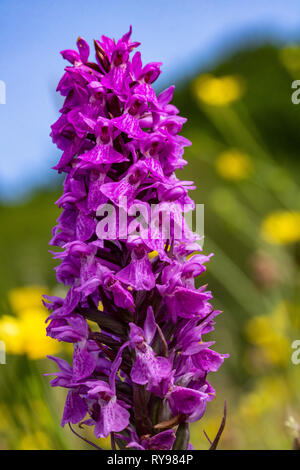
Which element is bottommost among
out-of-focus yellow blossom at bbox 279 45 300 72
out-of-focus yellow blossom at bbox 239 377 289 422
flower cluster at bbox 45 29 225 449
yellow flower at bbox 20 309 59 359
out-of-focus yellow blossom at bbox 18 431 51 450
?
out-of-focus yellow blossom at bbox 239 377 289 422

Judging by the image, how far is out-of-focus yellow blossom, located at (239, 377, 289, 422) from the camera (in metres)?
2.86

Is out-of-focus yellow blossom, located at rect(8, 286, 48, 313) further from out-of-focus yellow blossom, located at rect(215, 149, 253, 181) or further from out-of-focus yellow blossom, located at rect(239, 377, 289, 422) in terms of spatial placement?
out-of-focus yellow blossom, located at rect(215, 149, 253, 181)

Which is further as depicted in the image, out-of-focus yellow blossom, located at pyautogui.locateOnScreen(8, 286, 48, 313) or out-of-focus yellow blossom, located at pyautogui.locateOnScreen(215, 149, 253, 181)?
out-of-focus yellow blossom, located at pyautogui.locateOnScreen(215, 149, 253, 181)

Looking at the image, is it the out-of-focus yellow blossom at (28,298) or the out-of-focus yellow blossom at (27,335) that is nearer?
the out-of-focus yellow blossom at (27,335)

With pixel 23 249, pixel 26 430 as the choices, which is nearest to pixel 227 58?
pixel 23 249

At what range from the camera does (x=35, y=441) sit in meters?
1.89

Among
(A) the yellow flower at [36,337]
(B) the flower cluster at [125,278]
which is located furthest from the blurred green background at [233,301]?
(B) the flower cluster at [125,278]

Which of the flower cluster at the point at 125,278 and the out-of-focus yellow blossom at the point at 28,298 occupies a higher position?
the flower cluster at the point at 125,278

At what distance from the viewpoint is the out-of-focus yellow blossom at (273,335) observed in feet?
11.5

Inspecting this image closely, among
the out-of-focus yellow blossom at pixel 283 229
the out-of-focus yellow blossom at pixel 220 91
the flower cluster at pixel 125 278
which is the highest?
the out-of-focus yellow blossom at pixel 220 91

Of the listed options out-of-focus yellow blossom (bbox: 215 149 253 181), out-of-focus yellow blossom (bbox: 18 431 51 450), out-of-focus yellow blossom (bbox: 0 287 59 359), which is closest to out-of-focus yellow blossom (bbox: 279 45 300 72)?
out-of-focus yellow blossom (bbox: 215 149 253 181)

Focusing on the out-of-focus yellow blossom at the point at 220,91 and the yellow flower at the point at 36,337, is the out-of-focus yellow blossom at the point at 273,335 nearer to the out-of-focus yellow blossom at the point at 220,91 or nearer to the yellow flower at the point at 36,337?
the yellow flower at the point at 36,337

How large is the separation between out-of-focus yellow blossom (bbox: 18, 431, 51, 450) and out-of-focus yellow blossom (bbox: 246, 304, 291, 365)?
1.86m

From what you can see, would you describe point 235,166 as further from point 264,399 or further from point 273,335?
point 264,399
